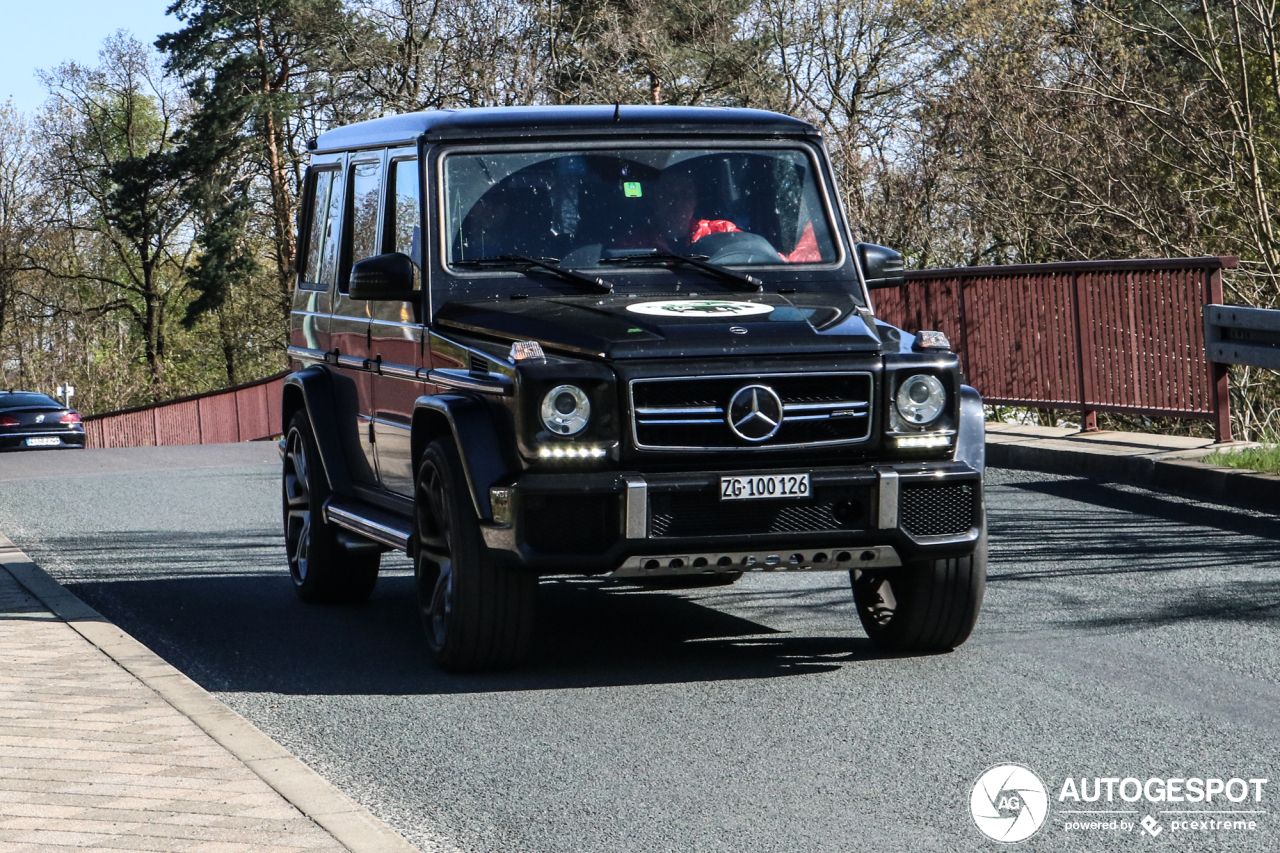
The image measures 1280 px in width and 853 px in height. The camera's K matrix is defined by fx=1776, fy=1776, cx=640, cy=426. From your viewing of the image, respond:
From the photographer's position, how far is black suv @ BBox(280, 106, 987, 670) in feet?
20.3

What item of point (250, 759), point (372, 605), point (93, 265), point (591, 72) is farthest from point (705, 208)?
point (93, 265)

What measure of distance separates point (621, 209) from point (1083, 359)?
7758mm

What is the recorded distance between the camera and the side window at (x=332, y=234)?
8.73 metres

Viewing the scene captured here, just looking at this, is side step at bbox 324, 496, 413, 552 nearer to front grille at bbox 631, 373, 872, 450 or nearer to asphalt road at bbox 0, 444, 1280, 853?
asphalt road at bbox 0, 444, 1280, 853

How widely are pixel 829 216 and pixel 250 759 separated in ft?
12.1

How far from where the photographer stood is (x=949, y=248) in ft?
94.8

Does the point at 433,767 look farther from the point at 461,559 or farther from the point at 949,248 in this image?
the point at 949,248

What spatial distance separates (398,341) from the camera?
24.7ft

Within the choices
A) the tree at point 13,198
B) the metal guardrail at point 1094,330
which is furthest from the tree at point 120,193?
the metal guardrail at point 1094,330

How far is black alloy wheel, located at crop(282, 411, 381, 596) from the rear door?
77 cm

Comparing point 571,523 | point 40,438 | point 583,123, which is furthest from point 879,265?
point 40,438

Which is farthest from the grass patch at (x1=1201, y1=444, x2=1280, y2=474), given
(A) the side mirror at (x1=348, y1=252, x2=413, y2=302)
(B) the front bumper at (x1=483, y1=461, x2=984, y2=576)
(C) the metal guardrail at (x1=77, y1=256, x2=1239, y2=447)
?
(A) the side mirror at (x1=348, y1=252, x2=413, y2=302)

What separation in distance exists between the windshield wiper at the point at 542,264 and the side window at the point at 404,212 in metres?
0.27

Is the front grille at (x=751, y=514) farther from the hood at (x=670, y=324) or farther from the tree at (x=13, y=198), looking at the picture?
the tree at (x=13, y=198)
